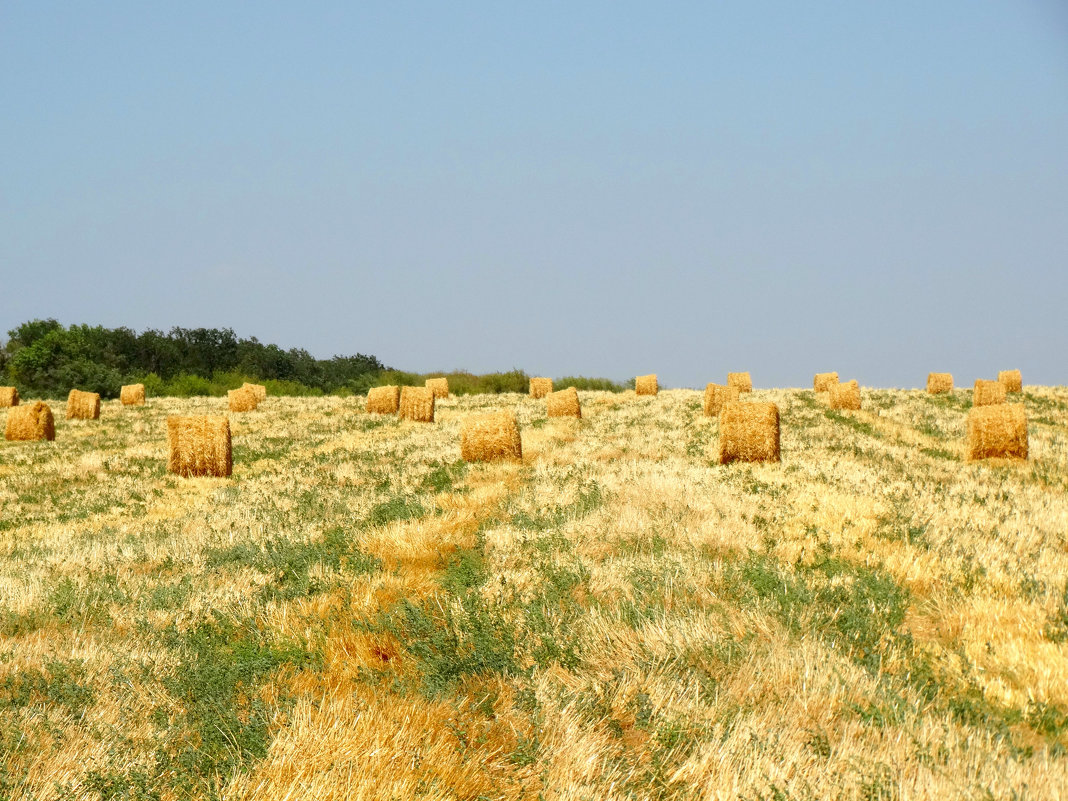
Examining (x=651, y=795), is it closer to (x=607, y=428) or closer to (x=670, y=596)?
(x=670, y=596)

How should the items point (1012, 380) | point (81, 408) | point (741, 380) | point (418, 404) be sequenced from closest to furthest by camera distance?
point (418, 404), point (81, 408), point (1012, 380), point (741, 380)

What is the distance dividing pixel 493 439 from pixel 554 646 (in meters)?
13.2

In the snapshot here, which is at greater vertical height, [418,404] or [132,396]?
[132,396]

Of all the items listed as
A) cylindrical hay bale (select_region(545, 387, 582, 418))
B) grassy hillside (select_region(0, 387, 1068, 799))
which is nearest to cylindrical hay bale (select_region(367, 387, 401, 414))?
cylindrical hay bale (select_region(545, 387, 582, 418))

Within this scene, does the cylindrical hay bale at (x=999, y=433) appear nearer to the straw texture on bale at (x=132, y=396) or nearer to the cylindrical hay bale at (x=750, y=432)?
the cylindrical hay bale at (x=750, y=432)

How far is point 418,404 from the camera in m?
31.2

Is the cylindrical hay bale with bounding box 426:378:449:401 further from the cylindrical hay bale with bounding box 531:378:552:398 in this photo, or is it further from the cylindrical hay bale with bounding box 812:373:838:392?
the cylindrical hay bale with bounding box 812:373:838:392

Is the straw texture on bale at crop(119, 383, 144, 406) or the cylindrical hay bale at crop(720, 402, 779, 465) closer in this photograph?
the cylindrical hay bale at crop(720, 402, 779, 465)

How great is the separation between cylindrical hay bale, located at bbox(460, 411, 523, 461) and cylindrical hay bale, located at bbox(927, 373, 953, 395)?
28.1 metres

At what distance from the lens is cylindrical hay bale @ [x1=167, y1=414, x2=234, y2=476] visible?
64.5 ft

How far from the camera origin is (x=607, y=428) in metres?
26.7

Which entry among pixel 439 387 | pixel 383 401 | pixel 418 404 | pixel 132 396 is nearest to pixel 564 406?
pixel 418 404

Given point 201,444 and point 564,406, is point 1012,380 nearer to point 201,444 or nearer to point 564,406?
point 564,406

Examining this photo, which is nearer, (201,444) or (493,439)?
(493,439)
